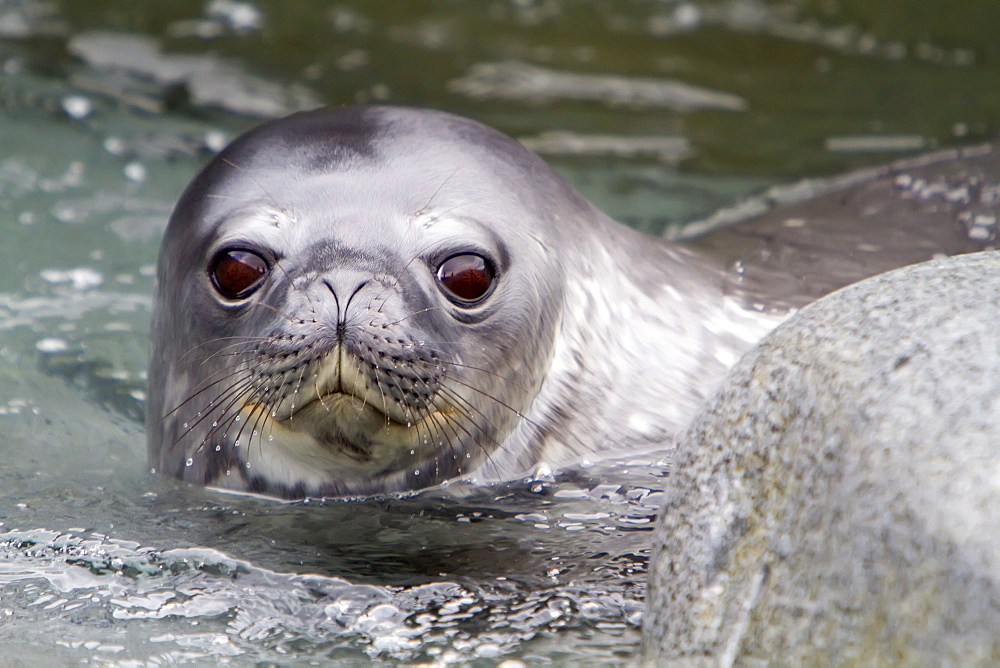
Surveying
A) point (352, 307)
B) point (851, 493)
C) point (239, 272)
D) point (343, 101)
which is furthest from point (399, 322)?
point (343, 101)

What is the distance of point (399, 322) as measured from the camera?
279 centimetres

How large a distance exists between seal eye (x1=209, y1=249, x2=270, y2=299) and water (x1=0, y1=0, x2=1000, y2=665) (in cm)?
57

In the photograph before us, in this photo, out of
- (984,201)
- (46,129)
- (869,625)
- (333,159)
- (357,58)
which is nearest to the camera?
(869,625)

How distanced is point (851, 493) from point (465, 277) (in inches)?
51.7

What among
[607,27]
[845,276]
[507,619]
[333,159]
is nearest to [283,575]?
[507,619]

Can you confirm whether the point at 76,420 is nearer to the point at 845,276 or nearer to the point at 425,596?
the point at 425,596

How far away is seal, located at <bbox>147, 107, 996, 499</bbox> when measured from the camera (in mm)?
2826

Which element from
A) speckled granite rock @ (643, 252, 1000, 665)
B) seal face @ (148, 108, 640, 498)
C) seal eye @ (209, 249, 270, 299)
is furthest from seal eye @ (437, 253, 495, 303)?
speckled granite rock @ (643, 252, 1000, 665)

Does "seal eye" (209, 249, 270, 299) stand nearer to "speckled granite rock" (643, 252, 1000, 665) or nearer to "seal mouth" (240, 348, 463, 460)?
"seal mouth" (240, 348, 463, 460)

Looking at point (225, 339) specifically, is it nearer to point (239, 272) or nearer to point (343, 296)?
point (239, 272)

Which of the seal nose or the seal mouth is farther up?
the seal nose

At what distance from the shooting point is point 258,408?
299 cm

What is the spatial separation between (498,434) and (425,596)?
0.81 meters

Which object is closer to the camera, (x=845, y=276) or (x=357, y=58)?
(x=845, y=276)
